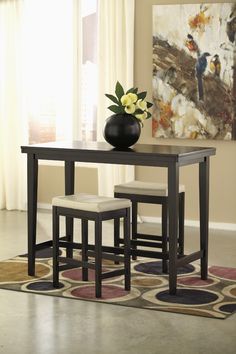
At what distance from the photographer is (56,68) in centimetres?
799

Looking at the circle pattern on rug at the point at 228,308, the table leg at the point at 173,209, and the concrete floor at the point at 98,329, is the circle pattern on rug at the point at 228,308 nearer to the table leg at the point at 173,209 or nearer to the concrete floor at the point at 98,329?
the concrete floor at the point at 98,329

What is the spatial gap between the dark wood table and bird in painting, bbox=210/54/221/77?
1936 mm

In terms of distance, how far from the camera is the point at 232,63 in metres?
6.86

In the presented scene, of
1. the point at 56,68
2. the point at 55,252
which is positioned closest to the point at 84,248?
the point at 55,252

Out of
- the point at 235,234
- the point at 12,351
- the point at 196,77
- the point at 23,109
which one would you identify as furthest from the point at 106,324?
the point at 23,109

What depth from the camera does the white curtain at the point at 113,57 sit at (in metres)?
7.26

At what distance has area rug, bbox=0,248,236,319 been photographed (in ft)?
14.9

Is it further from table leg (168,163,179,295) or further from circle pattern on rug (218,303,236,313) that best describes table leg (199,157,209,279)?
circle pattern on rug (218,303,236,313)

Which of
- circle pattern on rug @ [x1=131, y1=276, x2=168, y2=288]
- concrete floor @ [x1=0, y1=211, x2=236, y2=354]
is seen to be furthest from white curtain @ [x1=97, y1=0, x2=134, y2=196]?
concrete floor @ [x1=0, y1=211, x2=236, y2=354]

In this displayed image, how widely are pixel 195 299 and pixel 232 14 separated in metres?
3.09

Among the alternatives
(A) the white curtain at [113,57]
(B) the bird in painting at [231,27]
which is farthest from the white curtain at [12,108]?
(B) the bird in painting at [231,27]

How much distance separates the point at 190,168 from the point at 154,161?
2548 millimetres

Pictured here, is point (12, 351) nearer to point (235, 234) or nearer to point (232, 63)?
point (235, 234)

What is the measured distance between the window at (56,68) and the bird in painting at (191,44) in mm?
1093
